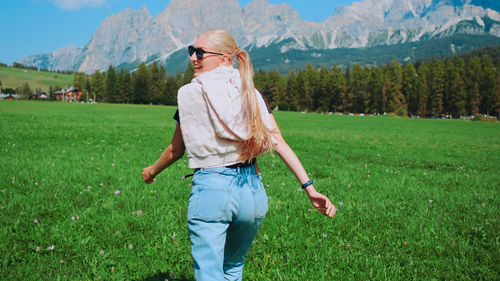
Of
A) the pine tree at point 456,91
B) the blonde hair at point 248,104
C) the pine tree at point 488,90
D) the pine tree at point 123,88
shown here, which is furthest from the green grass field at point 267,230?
the pine tree at point 123,88

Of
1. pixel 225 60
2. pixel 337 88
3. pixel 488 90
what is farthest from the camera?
pixel 337 88

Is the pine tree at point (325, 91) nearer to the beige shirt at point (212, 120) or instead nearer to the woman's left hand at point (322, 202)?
the woman's left hand at point (322, 202)

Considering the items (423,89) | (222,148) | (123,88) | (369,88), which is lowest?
(222,148)

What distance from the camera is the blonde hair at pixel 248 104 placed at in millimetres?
2578

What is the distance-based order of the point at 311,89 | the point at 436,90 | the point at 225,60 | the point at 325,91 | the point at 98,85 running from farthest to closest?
the point at 98,85, the point at 311,89, the point at 325,91, the point at 436,90, the point at 225,60

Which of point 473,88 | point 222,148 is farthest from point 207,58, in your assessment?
point 473,88

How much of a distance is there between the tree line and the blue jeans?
100 m

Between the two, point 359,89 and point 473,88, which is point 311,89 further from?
point 473,88

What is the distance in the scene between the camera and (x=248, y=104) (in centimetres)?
258

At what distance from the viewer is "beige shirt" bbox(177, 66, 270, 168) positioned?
250cm

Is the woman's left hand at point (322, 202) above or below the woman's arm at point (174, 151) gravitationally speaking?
below

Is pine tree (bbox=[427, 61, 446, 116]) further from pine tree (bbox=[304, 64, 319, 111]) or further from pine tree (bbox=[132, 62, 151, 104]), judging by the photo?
pine tree (bbox=[132, 62, 151, 104])

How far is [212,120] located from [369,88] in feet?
401

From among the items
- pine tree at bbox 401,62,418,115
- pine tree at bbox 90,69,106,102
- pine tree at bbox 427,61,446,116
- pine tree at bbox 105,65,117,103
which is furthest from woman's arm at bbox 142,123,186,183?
pine tree at bbox 90,69,106,102
